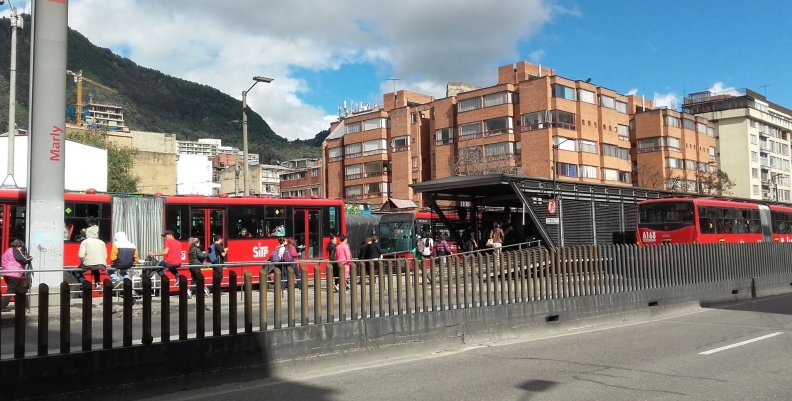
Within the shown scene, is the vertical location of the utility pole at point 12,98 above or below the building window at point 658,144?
below

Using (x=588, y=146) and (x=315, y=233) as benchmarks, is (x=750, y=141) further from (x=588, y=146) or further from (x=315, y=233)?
(x=315, y=233)

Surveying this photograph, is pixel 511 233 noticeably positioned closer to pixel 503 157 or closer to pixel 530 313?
pixel 530 313

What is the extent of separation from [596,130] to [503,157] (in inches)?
462

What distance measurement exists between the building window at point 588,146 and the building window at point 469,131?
36.3 ft

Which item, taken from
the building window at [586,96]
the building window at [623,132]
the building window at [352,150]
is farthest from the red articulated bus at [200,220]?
the building window at [352,150]

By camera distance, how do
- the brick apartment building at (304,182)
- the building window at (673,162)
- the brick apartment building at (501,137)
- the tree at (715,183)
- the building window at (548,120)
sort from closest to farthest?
the building window at (548,120)
the brick apartment building at (501,137)
the tree at (715,183)
the building window at (673,162)
the brick apartment building at (304,182)

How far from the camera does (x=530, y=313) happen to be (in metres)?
12.2

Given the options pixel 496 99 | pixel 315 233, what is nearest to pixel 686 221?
pixel 315 233

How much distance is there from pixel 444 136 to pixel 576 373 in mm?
68699

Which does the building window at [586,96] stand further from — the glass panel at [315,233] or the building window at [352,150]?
the glass panel at [315,233]

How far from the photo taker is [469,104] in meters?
73.4

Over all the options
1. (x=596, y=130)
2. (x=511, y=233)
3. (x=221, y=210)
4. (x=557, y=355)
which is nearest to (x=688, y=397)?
(x=557, y=355)

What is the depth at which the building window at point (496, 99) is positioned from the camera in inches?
2736

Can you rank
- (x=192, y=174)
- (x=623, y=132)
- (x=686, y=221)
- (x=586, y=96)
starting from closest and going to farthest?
1. (x=686, y=221)
2. (x=586, y=96)
3. (x=623, y=132)
4. (x=192, y=174)
